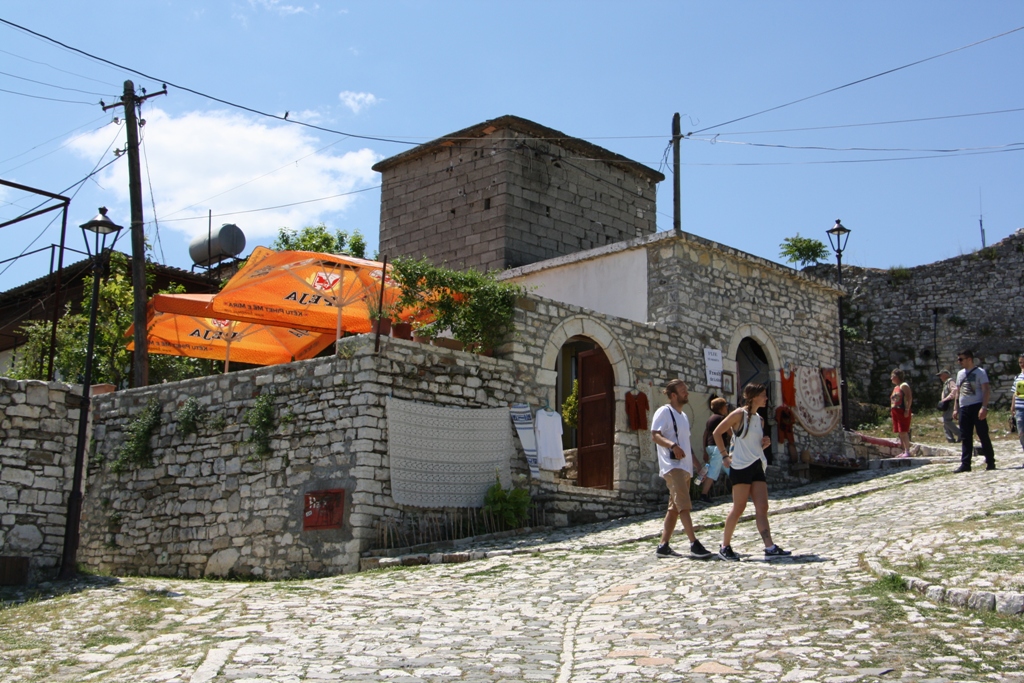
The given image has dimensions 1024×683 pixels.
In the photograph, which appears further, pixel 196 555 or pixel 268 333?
pixel 268 333

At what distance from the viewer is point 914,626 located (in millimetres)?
6574

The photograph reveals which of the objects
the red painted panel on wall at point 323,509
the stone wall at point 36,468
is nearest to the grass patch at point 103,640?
the stone wall at point 36,468

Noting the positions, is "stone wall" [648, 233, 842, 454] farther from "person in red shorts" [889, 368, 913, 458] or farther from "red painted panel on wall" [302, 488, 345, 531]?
"red painted panel on wall" [302, 488, 345, 531]

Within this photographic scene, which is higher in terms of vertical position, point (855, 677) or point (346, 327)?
point (346, 327)

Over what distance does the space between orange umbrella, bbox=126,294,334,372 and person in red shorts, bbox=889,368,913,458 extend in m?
8.76

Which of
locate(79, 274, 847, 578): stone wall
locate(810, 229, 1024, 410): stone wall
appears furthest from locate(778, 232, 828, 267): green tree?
locate(79, 274, 847, 578): stone wall

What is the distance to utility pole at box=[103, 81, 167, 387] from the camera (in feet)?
54.9

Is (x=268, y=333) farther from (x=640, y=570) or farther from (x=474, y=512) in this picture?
(x=640, y=570)

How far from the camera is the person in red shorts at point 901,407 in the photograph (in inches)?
663

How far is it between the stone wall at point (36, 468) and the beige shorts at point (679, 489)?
20.9 feet

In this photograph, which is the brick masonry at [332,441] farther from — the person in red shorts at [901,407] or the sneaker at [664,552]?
the sneaker at [664,552]

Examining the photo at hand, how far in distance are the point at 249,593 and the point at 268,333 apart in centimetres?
821

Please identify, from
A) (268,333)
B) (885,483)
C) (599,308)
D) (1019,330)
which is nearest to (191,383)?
(268,333)

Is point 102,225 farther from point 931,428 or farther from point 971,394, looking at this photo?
point 931,428
